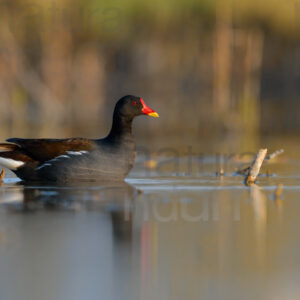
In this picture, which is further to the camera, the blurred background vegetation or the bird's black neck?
the blurred background vegetation

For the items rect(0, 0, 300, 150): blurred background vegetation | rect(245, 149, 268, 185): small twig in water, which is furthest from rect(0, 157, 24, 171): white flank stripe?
rect(0, 0, 300, 150): blurred background vegetation

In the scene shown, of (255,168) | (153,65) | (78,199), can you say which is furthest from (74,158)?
(153,65)

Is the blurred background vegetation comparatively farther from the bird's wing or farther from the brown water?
the brown water

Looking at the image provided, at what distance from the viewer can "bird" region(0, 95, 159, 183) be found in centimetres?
816

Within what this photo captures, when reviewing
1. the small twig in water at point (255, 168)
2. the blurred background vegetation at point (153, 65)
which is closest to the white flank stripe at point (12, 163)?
the small twig in water at point (255, 168)

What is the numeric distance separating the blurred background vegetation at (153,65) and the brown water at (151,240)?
23.1ft

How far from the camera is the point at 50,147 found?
834cm

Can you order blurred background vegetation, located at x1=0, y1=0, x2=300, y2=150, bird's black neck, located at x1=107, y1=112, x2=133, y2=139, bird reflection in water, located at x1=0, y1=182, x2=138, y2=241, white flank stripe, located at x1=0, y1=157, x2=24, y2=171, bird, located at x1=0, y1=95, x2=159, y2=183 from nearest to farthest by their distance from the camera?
bird reflection in water, located at x1=0, y1=182, x2=138, y2=241 < bird, located at x1=0, y1=95, x2=159, y2=183 < white flank stripe, located at x1=0, y1=157, x2=24, y2=171 < bird's black neck, located at x1=107, y1=112, x2=133, y2=139 < blurred background vegetation, located at x1=0, y1=0, x2=300, y2=150

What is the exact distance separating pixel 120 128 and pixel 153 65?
22283 mm

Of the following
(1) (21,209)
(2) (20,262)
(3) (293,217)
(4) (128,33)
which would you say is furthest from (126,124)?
(4) (128,33)

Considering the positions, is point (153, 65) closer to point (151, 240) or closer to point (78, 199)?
point (78, 199)

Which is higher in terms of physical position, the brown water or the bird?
the bird

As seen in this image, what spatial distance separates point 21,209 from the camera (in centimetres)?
674

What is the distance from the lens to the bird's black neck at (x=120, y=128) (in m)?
8.47
